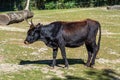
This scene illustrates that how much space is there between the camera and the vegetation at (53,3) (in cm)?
5506

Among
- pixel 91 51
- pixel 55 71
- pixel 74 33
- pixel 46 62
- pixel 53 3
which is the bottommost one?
pixel 53 3

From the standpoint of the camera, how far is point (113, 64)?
1603 cm

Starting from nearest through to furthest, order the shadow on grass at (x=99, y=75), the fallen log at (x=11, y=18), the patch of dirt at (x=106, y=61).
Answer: the shadow on grass at (x=99, y=75) → the patch of dirt at (x=106, y=61) → the fallen log at (x=11, y=18)

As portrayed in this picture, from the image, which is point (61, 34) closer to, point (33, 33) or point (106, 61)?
point (33, 33)

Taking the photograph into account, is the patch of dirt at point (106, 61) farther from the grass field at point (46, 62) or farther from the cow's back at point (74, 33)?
the cow's back at point (74, 33)

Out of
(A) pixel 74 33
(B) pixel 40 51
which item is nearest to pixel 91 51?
(A) pixel 74 33

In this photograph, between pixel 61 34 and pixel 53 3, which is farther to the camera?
pixel 53 3

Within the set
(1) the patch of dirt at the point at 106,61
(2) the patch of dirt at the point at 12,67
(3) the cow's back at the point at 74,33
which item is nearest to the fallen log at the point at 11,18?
(1) the patch of dirt at the point at 106,61

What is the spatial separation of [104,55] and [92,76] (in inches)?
167

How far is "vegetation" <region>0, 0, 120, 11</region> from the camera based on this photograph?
55059 millimetres

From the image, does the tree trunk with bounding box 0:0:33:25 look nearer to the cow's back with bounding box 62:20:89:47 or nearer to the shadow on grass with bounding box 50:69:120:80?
the cow's back with bounding box 62:20:89:47

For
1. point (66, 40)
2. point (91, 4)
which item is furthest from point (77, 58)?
point (91, 4)

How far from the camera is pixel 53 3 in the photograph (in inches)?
2194

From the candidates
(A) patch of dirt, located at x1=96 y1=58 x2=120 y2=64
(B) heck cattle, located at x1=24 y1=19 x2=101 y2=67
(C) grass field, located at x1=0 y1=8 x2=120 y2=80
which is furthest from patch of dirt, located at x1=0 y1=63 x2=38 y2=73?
(A) patch of dirt, located at x1=96 y1=58 x2=120 y2=64
